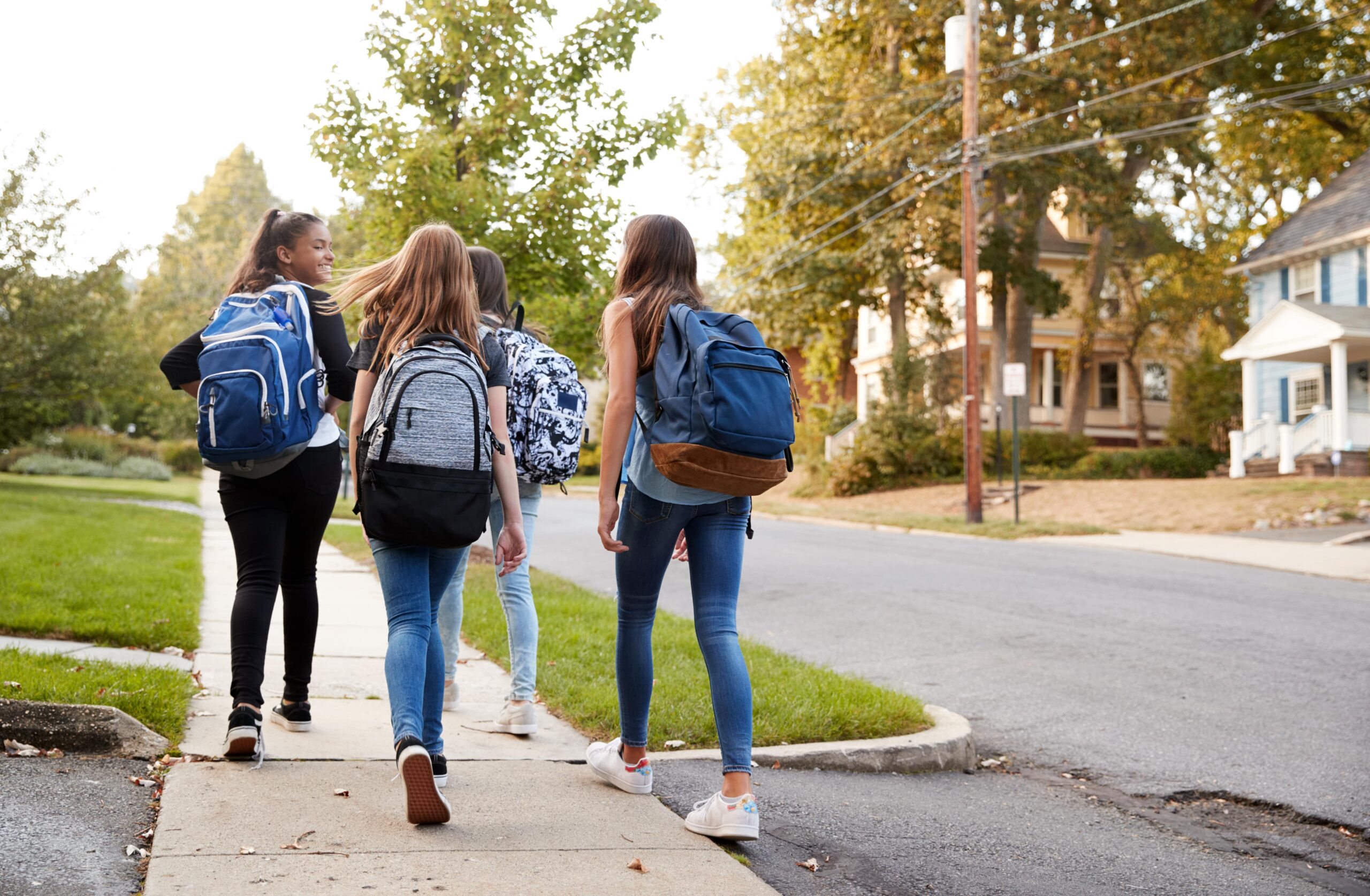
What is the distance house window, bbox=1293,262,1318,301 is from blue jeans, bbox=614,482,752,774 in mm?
29694

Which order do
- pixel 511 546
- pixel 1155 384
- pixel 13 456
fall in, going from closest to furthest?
pixel 511 546 → pixel 13 456 → pixel 1155 384

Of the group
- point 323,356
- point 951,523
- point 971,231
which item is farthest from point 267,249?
point 971,231

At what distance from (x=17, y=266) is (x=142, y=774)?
22.6m

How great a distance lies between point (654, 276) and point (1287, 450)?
25.5 meters

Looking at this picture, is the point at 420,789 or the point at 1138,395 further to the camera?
the point at 1138,395

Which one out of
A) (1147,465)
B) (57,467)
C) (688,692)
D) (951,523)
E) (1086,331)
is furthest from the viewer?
(1086,331)

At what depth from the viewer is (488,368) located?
387cm

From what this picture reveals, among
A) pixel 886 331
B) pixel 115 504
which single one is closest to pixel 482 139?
pixel 115 504

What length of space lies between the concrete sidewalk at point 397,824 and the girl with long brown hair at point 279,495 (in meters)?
0.35

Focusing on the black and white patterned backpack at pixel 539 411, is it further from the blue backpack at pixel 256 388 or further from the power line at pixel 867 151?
the power line at pixel 867 151

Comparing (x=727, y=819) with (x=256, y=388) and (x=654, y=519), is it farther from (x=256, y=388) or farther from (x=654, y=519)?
(x=256, y=388)

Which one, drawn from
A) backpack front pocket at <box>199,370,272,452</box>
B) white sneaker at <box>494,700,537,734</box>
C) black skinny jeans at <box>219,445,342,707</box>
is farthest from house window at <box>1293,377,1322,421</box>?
backpack front pocket at <box>199,370,272,452</box>

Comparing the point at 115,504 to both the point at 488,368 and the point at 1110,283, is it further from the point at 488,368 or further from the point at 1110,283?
the point at 1110,283

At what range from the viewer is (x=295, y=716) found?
4.50m
